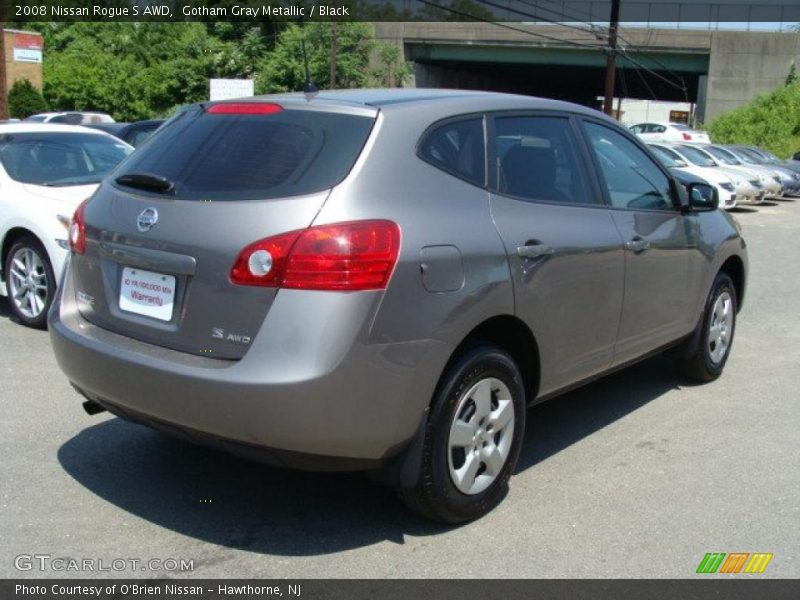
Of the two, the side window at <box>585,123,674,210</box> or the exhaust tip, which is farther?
the side window at <box>585,123,674,210</box>

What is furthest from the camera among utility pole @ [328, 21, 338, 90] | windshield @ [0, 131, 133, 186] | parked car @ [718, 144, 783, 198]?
utility pole @ [328, 21, 338, 90]

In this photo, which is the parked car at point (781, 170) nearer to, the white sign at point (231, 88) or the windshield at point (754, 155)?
the windshield at point (754, 155)

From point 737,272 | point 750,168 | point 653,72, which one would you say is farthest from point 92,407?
point 653,72

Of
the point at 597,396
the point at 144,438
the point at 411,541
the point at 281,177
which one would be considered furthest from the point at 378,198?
the point at 597,396

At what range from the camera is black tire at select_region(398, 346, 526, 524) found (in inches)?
147

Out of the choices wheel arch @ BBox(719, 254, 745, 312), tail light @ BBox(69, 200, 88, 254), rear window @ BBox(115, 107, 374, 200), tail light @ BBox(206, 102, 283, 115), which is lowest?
wheel arch @ BBox(719, 254, 745, 312)

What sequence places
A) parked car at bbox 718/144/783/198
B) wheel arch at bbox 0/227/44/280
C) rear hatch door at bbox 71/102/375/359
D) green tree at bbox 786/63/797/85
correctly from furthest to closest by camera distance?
green tree at bbox 786/63/797/85 < parked car at bbox 718/144/783/198 < wheel arch at bbox 0/227/44/280 < rear hatch door at bbox 71/102/375/359

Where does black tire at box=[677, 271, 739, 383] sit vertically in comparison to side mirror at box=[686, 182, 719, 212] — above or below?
below

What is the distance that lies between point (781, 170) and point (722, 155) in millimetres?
2137

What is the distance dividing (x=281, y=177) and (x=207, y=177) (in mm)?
363

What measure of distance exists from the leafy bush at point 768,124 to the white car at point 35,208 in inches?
1697

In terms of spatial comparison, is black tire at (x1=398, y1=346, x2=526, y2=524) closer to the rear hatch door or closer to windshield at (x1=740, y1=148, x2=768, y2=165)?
the rear hatch door

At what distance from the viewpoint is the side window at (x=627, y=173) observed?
5.01 meters

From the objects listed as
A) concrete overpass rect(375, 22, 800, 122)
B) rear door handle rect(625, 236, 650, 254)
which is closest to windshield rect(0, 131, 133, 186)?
rear door handle rect(625, 236, 650, 254)
